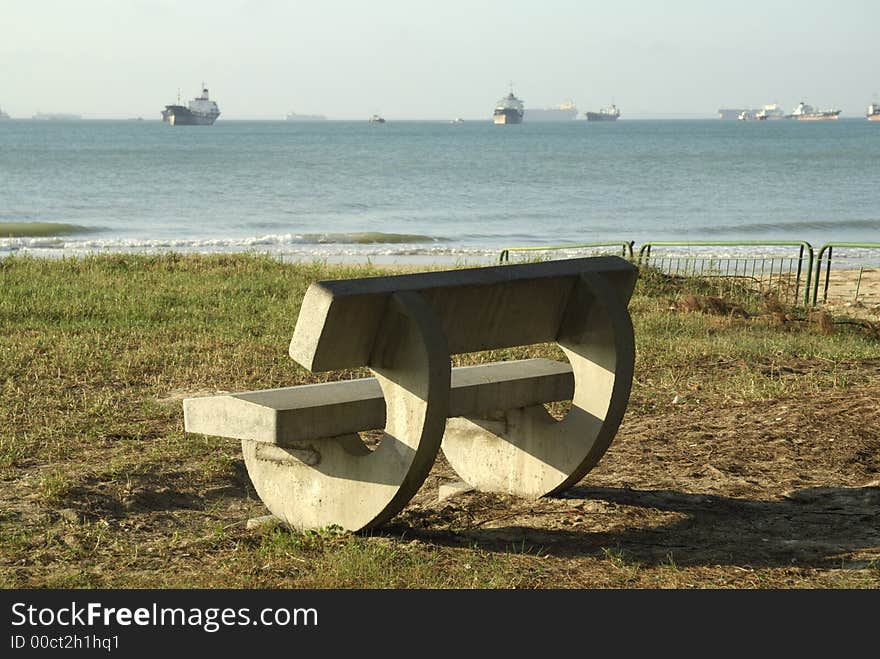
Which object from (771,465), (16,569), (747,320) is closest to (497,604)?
(16,569)

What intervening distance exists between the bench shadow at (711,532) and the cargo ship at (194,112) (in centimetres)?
18672

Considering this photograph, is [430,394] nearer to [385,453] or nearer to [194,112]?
[385,453]

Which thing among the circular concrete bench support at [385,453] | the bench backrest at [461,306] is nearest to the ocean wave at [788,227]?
the bench backrest at [461,306]

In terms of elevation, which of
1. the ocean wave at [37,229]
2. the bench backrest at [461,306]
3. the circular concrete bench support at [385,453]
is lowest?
the ocean wave at [37,229]

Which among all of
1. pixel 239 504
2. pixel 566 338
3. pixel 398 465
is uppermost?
pixel 566 338

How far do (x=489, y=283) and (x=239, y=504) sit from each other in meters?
1.87

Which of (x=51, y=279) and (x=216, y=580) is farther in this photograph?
(x=51, y=279)

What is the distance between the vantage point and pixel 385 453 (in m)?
4.83

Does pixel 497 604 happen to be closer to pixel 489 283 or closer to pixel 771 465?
pixel 489 283

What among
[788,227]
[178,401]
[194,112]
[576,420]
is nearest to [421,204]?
[788,227]

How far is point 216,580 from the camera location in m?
4.50

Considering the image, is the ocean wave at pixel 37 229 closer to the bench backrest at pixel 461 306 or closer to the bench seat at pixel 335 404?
the bench seat at pixel 335 404

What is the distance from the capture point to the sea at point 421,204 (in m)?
31.3

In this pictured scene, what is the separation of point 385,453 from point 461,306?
2.26 feet
